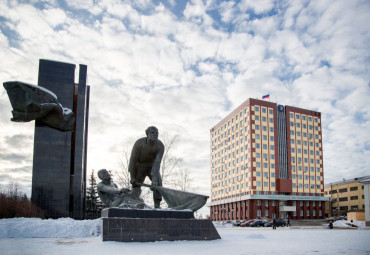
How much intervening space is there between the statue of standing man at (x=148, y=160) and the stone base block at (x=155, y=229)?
64.6 inches

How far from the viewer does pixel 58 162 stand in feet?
109

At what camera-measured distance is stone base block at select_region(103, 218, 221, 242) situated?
28.3 ft

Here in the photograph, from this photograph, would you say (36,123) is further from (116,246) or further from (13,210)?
(116,246)

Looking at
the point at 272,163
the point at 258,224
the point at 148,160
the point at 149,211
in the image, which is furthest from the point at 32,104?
the point at 272,163

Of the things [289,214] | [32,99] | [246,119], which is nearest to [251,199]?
[289,214]

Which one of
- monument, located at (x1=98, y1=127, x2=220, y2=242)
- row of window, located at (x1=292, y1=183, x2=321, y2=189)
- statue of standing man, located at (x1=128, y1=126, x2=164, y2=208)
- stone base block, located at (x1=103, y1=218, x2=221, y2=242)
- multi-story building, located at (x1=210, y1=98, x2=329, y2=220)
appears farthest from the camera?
row of window, located at (x1=292, y1=183, x2=321, y2=189)

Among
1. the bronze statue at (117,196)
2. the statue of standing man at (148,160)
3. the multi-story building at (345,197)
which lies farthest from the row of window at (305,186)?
the bronze statue at (117,196)

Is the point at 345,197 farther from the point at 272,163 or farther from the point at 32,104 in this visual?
the point at 32,104

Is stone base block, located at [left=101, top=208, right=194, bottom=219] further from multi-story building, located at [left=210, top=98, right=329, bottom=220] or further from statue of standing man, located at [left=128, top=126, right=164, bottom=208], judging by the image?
multi-story building, located at [left=210, top=98, right=329, bottom=220]

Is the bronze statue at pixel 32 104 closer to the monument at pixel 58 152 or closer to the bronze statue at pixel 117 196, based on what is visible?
the monument at pixel 58 152

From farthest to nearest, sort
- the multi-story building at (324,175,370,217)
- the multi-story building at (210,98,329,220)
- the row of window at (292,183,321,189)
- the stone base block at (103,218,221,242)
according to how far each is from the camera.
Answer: the multi-story building at (324,175,370,217) → the row of window at (292,183,321,189) → the multi-story building at (210,98,329,220) → the stone base block at (103,218,221,242)

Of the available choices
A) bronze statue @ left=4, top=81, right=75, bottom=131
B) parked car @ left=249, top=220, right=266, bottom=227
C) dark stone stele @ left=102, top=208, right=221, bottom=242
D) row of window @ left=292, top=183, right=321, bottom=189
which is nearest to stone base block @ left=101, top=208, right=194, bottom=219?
dark stone stele @ left=102, top=208, right=221, bottom=242

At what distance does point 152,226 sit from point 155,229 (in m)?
0.12

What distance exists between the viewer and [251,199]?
66375 mm
